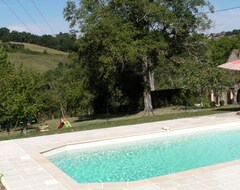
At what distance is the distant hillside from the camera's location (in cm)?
7458

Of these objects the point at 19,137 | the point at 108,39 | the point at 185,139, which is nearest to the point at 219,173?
the point at 185,139

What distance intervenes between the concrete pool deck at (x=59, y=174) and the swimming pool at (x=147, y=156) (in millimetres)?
645

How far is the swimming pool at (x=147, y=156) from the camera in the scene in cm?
962

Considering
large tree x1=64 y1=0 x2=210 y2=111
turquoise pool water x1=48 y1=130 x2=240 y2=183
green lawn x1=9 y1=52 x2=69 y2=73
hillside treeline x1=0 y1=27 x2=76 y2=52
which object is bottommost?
turquoise pool water x1=48 y1=130 x2=240 y2=183

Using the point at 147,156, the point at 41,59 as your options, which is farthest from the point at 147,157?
the point at 41,59

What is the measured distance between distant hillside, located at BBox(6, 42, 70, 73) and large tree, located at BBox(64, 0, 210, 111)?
52.9 meters

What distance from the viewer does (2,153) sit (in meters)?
10.9

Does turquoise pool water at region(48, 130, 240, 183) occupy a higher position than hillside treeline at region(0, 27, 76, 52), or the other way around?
hillside treeline at region(0, 27, 76, 52)

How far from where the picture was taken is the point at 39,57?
260 ft

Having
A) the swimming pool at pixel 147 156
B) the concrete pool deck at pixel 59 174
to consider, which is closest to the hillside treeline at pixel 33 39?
the concrete pool deck at pixel 59 174

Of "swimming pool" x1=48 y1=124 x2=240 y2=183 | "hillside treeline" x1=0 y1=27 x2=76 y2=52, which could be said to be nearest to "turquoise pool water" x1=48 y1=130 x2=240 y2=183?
"swimming pool" x1=48 y1=124 x2=240 y2=183

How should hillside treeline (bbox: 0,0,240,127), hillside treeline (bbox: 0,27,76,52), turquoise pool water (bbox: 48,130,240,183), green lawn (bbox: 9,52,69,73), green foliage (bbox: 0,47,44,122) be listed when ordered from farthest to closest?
hillside treeline (bbox: 0,27,76,52)
green lawn (bbox: 9,52,69,73)
hillside treeline (bbox: 0,0,240,127)
green foliage (bbox: 0,47,44,122)
turquoise pool water (bbox: 48,130,240,183)

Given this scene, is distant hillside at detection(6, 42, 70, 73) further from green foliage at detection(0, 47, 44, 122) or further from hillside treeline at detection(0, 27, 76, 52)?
green foliage at detection(0, 47, 44, 122)

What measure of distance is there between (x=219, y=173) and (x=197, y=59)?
55.7 ft
